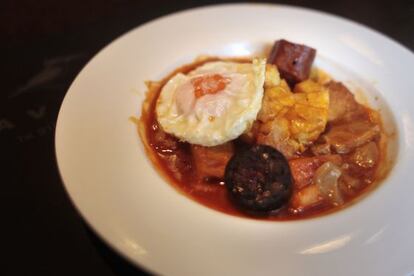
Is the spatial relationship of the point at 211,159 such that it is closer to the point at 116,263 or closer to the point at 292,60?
the point at 116,263

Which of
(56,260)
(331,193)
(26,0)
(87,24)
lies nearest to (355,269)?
(331,193)

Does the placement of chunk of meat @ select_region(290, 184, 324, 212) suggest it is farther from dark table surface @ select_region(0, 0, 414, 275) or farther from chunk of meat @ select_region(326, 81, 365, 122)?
dark table surface @ select_region(0, 0, 414, 275)

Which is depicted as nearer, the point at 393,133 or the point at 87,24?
the point at 393,133

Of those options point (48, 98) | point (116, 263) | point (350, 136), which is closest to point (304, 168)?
point (350, 136)

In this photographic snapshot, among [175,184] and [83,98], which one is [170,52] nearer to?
[83,98]

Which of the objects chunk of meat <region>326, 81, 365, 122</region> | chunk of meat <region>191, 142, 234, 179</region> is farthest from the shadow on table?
chunk of meat <region>326, 81, 365, 122</region>

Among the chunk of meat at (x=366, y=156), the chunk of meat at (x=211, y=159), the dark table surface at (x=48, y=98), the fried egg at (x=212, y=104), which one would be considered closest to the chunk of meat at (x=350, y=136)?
the chunk of meat at (x=366, y=156)

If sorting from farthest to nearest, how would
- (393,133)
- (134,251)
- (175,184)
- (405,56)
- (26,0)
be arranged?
(26,0) < (405,56) < (393,133) < (175,184) < (134,251)
